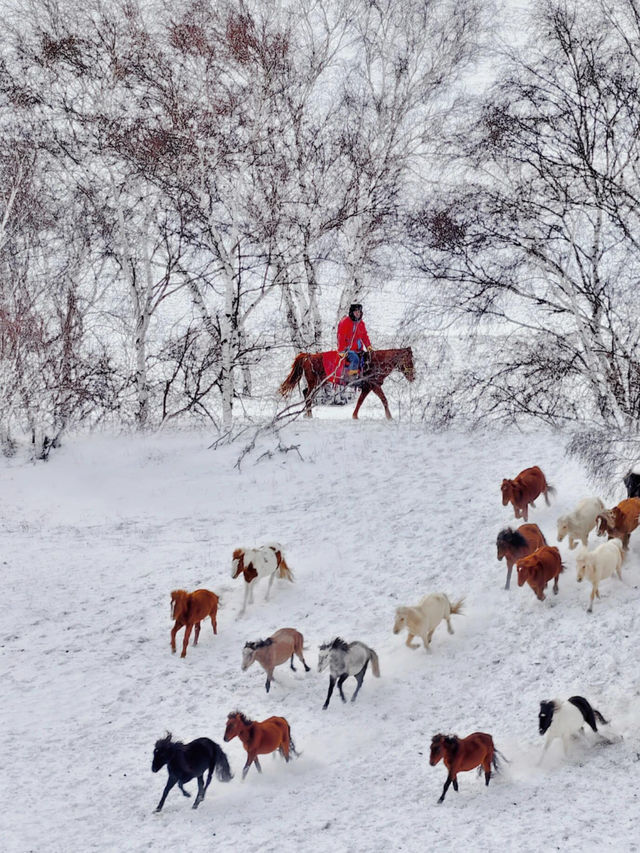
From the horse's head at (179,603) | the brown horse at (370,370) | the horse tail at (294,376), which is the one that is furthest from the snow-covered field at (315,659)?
the horse tail at (294,376)

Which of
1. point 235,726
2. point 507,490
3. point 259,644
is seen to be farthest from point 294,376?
point 235,726

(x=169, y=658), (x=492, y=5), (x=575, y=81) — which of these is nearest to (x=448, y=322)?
(x=575, y=81)

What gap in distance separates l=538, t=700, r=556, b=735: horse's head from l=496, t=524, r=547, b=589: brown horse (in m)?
2.54

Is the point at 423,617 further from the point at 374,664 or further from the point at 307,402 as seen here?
the point at 307,402

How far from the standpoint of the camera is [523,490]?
10.0 meters

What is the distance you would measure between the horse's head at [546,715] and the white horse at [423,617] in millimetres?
1778

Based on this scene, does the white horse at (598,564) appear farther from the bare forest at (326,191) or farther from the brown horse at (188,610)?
the brown horse at (188,610)

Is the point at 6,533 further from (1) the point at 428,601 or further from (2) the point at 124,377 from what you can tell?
(1) the point at 428,601

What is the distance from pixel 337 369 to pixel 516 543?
6.96 m

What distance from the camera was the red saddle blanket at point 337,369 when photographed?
14.9 metres

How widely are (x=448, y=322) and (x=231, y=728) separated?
7.94m

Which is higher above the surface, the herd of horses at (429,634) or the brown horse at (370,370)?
the brown horse at (370,370)

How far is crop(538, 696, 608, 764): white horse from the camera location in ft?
20.4

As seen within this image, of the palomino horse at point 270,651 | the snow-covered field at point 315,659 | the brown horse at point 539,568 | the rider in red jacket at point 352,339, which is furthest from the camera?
the rider in red jacket at point 352,339
